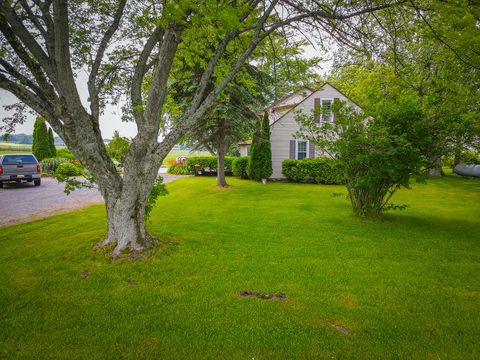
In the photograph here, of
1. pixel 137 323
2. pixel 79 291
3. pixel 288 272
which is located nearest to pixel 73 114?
pixel 79 291

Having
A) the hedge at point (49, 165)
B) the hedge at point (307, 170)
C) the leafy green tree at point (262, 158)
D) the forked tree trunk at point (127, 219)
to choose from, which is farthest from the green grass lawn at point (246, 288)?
the hedge at point (49, 165)

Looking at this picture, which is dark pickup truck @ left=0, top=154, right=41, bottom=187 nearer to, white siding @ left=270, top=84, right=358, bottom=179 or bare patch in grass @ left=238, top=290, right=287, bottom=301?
white siding @ left=270, top=84, right=358, bottom=179

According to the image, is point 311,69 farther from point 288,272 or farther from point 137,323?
point 137,323

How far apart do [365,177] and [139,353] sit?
6.70 m

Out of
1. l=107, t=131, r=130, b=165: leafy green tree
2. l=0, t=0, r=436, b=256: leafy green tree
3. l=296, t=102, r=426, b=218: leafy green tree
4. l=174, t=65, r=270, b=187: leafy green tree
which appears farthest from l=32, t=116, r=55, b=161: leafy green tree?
l=296, t=102, r=426, b=218: leafy green tree

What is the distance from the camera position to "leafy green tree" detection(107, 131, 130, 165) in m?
5.47

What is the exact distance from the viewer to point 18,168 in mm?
15227

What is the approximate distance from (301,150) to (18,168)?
57.4 feet

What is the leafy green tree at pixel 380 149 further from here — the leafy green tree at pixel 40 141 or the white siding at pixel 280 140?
the leafy green tree at pixel 40 141

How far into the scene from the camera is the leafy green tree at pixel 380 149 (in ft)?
23.1

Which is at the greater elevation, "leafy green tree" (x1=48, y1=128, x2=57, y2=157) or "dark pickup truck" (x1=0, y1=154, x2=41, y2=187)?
"leafy green tree" (x1=48, y1=128, x2=57, y2=157)

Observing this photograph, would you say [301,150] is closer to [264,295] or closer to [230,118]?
[230,118]

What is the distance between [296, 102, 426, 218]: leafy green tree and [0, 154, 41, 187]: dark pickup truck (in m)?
16.2

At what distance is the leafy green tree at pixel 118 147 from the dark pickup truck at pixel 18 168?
1346 centimetres
